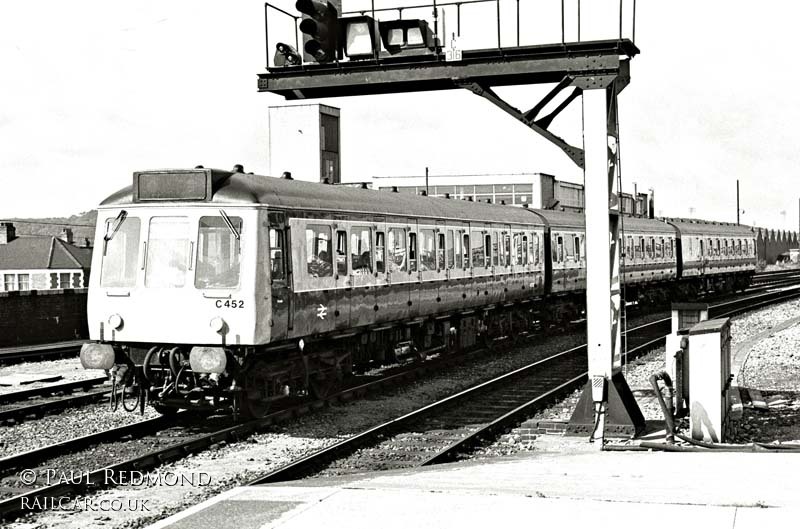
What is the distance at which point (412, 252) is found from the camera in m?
17.7

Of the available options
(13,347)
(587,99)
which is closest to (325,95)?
(587,99)

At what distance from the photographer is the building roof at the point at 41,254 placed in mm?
77000

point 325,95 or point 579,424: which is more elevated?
point 325,95

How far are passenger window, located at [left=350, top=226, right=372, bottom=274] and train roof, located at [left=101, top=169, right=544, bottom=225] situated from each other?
315mm

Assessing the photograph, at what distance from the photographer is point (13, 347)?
82.5ft

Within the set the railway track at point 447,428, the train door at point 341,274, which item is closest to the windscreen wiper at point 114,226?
the train door at point 341,274

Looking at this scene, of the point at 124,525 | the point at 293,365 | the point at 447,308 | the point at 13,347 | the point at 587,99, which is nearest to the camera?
the point at 124,525

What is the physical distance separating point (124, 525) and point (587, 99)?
690cm

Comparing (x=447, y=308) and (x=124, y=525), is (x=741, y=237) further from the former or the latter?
(x=124, y=525)

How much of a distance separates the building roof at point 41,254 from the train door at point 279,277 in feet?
216

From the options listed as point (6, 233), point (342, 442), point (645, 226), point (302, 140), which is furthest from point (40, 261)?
point (342, 442)

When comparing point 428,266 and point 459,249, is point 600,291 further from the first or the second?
point 459,249

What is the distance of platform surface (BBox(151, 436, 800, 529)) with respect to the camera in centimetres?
654

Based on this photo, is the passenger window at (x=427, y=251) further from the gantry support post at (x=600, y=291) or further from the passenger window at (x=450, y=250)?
the gantry support post at (x=600, y=291)
